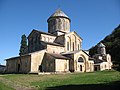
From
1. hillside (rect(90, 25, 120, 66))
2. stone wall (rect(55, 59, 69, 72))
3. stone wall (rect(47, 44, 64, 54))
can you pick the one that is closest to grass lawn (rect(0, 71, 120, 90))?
stone wall (rect(55, 59, 69, 72))

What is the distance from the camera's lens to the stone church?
1379 inches

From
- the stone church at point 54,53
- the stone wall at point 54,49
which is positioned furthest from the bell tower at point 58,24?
the stone wall at point 54,49

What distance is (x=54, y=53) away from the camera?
38594 mm

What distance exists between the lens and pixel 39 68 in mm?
36281

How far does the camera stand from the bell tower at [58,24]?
44.7 meters

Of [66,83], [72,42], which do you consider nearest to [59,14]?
[72,42]

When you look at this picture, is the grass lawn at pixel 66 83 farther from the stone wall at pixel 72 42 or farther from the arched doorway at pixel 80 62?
the stone wall at pixel 72 42

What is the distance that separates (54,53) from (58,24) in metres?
9.12

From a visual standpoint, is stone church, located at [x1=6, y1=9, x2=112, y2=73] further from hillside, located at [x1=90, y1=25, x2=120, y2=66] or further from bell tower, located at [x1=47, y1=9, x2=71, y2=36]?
hillside, located at [x1=90, y1=25, x2=120, y2=66]

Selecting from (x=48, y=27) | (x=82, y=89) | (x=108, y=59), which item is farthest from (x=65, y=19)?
(x=82, y=89)

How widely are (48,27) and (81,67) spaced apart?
14525 millimetres

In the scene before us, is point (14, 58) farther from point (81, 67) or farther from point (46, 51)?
point (81, 67)

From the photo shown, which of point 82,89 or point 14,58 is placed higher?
point 14,58

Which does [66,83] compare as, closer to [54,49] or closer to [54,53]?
[54,53]
